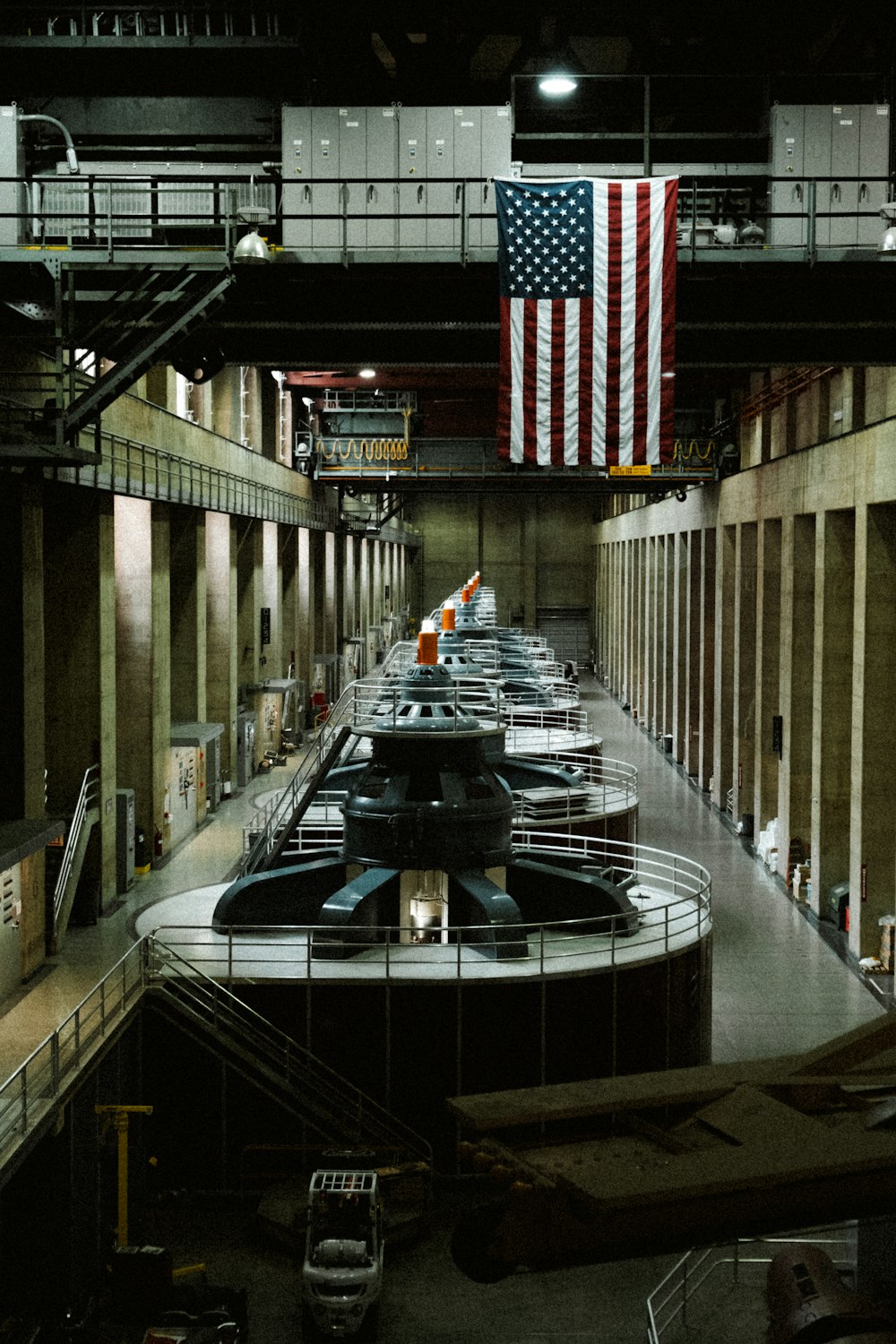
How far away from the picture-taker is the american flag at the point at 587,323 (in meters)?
16.0

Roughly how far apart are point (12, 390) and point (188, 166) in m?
11.7

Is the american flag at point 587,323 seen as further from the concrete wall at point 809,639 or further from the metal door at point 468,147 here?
the concrete wall at point 809,639

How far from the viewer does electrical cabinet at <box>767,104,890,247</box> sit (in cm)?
2028

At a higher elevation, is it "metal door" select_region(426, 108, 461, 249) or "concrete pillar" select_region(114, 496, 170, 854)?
"metal door" select_region(426, 108, 461, 249)

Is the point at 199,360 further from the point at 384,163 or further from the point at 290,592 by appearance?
the point at 290,592

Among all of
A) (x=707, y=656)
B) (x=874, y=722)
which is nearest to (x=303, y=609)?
(x=707, y=656)

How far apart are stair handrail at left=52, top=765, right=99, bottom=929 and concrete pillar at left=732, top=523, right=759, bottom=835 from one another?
711 inches

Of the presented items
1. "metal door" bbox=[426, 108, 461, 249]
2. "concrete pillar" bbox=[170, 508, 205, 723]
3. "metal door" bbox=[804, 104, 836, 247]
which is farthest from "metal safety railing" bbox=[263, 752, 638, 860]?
"metal door" bbox=[804, 104, 836, 247]

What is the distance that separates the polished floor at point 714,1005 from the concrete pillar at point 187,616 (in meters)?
2.94

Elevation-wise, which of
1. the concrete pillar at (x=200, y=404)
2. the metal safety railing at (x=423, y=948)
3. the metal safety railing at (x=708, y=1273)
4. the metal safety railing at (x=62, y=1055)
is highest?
the concrete pillar at (x=200, y=404)

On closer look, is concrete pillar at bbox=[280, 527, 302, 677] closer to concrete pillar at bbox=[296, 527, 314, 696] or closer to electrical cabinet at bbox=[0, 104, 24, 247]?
concrete pillar at bbox=[296, 527, 314, 696]

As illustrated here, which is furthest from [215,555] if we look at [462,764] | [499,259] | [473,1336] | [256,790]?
[473,1336]

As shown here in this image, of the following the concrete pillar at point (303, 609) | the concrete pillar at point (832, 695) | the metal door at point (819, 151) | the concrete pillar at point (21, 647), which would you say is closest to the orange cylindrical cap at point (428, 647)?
the concrete pillar at point (21, 647)

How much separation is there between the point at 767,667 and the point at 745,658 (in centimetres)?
374
